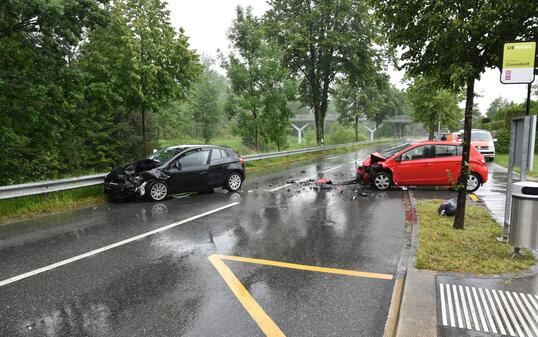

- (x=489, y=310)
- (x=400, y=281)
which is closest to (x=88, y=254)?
(x=400, y=281)

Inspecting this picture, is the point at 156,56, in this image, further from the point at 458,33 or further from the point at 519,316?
the point at 519,316

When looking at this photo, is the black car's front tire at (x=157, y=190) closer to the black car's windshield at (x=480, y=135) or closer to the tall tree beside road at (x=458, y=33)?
the tall tree beside road at (x=458, y=33)

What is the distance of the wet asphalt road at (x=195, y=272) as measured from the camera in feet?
11.9

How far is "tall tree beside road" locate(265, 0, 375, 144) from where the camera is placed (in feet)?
88.9

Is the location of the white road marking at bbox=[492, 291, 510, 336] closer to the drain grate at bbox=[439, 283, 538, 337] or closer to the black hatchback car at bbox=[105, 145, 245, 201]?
the drain grate at bbox=[439, 283, 538, 337]

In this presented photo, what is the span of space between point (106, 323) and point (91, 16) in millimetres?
8705

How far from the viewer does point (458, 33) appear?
577cm

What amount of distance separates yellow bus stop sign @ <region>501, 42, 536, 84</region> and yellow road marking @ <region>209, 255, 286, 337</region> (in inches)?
195

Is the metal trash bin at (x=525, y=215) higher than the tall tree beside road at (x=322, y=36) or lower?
lower

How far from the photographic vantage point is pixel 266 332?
344 cm

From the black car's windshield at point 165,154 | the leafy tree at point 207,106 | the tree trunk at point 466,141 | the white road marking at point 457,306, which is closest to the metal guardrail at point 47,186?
the black car's windshield at point 165,154

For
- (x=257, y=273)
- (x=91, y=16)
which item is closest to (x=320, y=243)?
(x=257, y=273)

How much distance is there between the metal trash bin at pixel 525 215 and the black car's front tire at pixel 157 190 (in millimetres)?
8272

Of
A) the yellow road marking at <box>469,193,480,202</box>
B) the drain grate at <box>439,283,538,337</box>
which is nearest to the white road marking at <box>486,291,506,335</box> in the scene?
the drain grate at <box>439,283,538,337</box>
